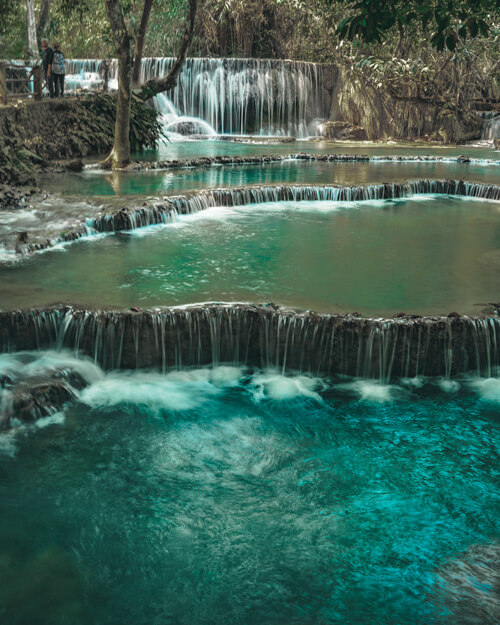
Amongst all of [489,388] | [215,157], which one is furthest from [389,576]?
[215,157]

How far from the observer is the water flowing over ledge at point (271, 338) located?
6.93 meters

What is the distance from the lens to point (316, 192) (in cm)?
1420

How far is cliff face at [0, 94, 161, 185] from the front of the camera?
631 inches

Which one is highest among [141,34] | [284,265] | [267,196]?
[141,34]

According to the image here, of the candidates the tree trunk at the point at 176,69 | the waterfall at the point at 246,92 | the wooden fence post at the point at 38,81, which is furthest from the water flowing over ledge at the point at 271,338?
the waterfall at the point at 246,92

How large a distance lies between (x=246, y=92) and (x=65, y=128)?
11.2 metres

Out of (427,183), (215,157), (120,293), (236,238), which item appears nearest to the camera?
(120,293)

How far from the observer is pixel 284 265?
916 centimetres

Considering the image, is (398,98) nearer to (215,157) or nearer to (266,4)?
(266,4)

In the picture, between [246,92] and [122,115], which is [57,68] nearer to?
[122,115]

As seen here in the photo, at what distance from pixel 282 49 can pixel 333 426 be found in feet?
97.4

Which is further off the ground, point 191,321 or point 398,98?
point 398,98

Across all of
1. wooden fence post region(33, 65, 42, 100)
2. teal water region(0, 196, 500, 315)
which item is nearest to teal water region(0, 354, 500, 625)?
teal water region(0, 196, 500, 315)

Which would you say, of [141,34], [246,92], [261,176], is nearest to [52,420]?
[261,176]
